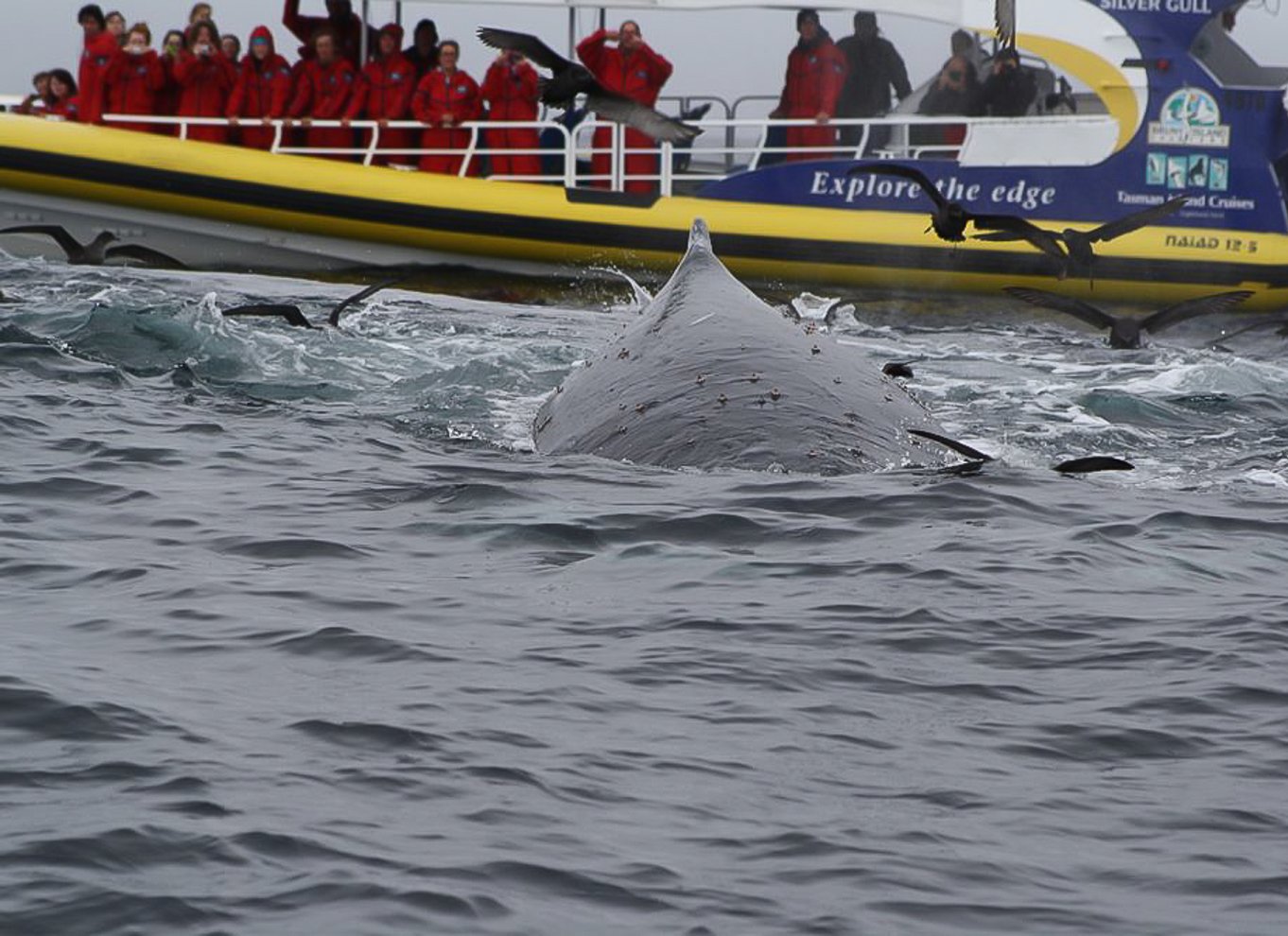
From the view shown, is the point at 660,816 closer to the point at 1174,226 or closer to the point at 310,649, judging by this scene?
the point at 310,649

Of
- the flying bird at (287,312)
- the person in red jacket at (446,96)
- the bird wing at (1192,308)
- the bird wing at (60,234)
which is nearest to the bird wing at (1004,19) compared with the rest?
the bird wing at (1192,308)

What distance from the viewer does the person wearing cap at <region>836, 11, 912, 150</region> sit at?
1903 cm

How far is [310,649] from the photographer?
17.3ft

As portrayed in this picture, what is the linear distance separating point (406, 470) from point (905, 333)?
8816 mm

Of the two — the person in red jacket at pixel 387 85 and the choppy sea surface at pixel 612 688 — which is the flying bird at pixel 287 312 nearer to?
the choppy sea surface at pixel 612 688

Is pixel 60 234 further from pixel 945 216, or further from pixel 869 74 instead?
pixel 869 74

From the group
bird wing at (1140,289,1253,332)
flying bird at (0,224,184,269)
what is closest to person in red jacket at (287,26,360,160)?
flying bird at (0,224,184,269)

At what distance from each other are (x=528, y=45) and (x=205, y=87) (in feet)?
18.7

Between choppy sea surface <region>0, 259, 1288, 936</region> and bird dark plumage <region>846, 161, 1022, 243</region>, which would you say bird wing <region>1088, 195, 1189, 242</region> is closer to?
bird dark plumage <region>846, 161, 1022, 243</region>

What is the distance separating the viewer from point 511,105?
18891 mm

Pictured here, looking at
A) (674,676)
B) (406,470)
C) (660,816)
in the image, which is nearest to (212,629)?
(674,676)

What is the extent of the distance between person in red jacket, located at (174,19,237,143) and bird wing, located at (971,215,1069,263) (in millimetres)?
6901

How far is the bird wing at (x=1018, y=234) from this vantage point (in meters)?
16.1

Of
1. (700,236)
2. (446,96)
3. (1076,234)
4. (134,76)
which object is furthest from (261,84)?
(700,236)
